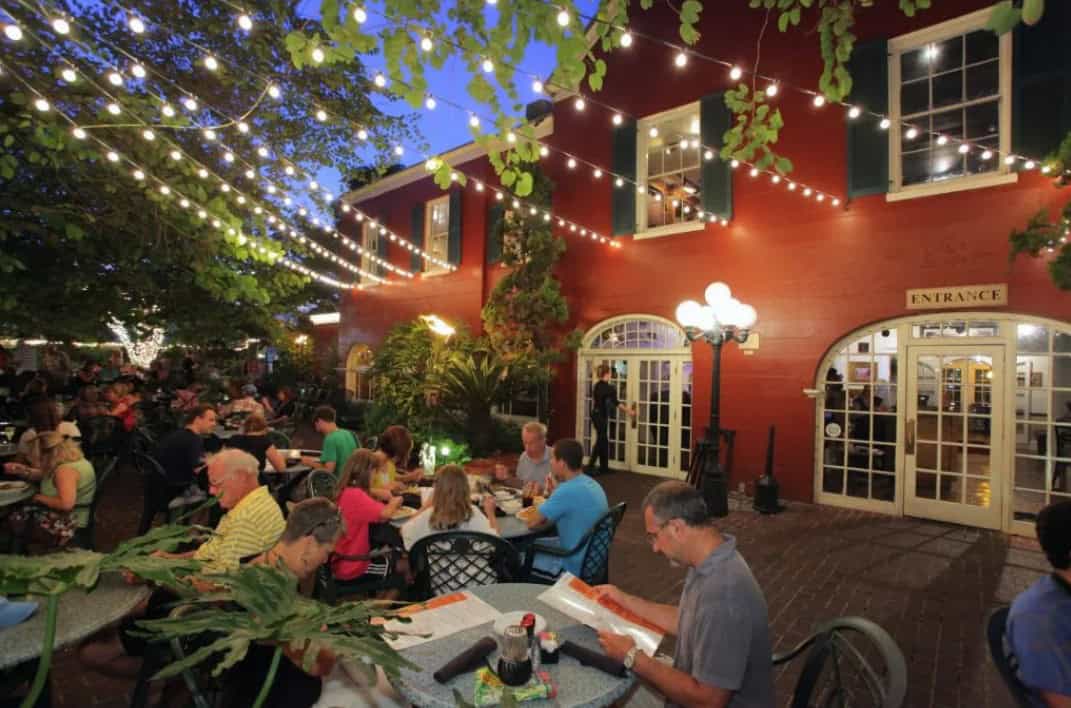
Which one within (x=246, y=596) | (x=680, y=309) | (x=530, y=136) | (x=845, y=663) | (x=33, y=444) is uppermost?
(x=530, y=136)

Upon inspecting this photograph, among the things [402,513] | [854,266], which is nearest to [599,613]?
[402,513]

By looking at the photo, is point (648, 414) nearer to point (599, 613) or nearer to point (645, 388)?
point (645, 388)

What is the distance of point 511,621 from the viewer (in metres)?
2.01

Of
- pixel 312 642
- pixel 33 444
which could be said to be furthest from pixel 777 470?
pixel 33 444

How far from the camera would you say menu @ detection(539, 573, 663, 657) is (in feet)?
6.56

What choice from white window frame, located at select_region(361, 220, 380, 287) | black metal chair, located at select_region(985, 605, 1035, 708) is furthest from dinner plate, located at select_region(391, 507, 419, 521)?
white window frame, located at select_region(361, 220, 380, 287)

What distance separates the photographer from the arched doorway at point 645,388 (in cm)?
840

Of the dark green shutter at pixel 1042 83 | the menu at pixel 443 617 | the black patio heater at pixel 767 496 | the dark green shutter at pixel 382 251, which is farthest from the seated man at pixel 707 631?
the dark green shutter at pixel 382 251

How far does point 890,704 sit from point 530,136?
2.95 metres

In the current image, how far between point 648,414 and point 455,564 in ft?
20.6

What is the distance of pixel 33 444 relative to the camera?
473cm

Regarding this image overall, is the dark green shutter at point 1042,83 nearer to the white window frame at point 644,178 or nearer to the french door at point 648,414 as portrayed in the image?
the white window frame at point 644,178

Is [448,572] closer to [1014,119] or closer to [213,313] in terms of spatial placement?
[1014,119]

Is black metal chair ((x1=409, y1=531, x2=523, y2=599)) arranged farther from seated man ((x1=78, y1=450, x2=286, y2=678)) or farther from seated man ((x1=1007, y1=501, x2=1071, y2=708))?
seated man ((x1=1007, y1=501, x2=1071, y2=708))
